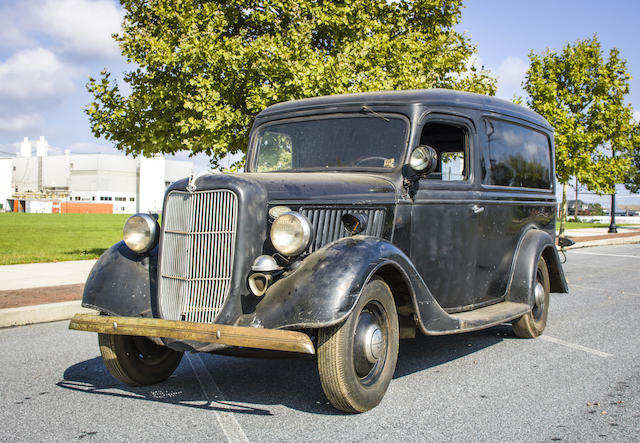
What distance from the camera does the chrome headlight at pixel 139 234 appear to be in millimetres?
4465

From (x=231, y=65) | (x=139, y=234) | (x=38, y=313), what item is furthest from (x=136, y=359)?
(x=231, y=65)

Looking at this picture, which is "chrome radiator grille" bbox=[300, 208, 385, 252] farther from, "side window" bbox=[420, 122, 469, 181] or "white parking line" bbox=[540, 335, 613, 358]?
"white parking line" bbox=[540, 335, 613, 358]

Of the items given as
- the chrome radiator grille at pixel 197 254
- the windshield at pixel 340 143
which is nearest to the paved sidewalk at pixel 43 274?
the windshield at pixel 340 143

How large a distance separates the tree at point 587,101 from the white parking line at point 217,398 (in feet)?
58.6

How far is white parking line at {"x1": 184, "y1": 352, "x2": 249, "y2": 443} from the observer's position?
349 cm

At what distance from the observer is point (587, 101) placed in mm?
21844

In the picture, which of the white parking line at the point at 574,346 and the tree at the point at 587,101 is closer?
the white parking line at the point at 574,346

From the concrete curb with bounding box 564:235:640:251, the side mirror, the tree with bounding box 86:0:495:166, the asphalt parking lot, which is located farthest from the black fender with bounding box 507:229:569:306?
the concrete curb with bounding box 564:235:640:251

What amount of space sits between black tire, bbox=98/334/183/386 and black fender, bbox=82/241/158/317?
0.26 metres

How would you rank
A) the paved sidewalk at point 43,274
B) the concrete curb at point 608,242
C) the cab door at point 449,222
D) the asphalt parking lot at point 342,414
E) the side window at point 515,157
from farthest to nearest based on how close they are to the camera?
the concrete curb at point 608,242 < the paved sidewalk at point 43,274 < the side window at point 515,157 < the cab door at point 449,222 < the asphalt parking lot at point 342,414

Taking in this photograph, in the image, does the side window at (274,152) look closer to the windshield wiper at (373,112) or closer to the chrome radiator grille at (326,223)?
the windshield wiper at (373,112)

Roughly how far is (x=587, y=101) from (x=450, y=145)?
18.6 meters

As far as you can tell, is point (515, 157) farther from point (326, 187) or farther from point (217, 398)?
point (217, 398)

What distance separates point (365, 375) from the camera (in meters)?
3.99
